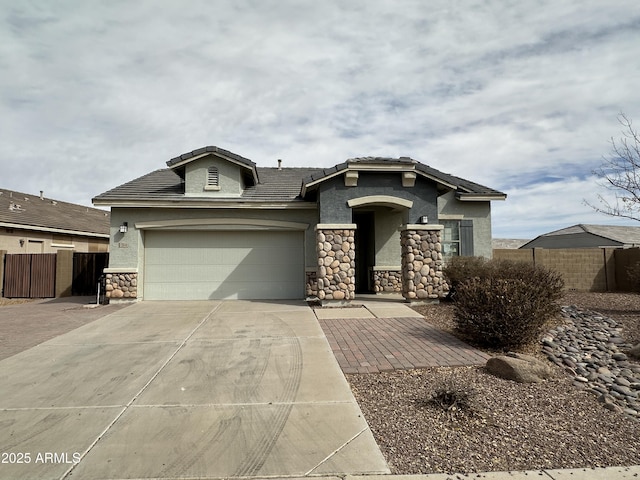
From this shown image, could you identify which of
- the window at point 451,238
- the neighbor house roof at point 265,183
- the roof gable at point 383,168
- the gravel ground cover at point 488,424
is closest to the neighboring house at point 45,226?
the neighbor house roof at point 265,183

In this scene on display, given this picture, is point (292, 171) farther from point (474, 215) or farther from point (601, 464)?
point (601, 464)

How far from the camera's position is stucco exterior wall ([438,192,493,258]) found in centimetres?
1398

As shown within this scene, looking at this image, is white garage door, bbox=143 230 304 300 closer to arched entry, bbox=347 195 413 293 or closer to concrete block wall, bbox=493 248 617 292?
arched entry, bbox=347 195 413 293

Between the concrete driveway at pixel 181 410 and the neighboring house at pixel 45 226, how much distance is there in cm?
1351

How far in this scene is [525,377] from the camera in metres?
4.89

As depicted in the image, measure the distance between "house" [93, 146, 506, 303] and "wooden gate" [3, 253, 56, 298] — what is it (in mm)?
4562

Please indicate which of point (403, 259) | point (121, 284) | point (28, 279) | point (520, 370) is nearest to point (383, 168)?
point (403, 259)

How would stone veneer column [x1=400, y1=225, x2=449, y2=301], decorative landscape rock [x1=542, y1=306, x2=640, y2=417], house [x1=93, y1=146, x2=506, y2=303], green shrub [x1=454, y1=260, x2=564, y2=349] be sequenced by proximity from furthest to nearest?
house [x1=93, y1=146, x2=506, y2=303]
stone veneer column [x1=400, y1=225, x2=449, y2=301]
green shrub [x1=454, y1=260, x2=564, y2=349]
decorative landscape rock [x1=542, y1=306, x2=640, y2=417]

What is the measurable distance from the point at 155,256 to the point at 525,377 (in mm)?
11314

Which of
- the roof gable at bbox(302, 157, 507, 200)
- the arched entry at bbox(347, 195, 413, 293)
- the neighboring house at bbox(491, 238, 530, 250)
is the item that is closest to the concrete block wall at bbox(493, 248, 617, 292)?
the arched entry at bbox(347, 195, 413, 293)

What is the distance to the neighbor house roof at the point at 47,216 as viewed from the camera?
1784 centimetres

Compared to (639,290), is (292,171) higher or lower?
higher

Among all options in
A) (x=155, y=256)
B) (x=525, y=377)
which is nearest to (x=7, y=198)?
(x=155, y=256)

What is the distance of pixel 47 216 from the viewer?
20.3m
